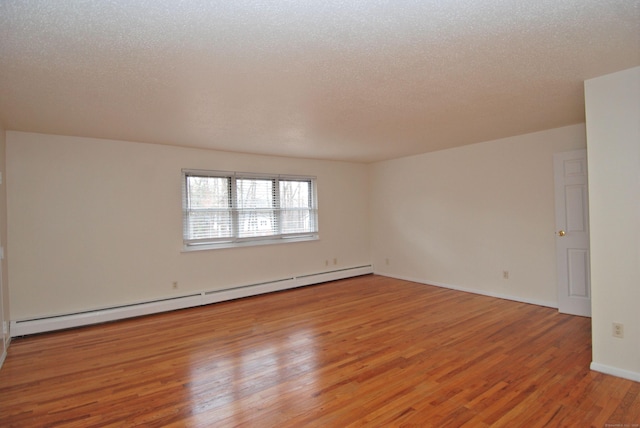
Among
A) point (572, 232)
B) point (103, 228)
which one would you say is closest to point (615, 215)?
point (572, 232)

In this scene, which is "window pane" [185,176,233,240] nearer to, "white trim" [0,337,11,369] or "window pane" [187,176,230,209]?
"window pane" [187,176,230,209]

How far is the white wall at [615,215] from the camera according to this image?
255 centimetres

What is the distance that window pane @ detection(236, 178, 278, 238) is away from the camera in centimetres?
546

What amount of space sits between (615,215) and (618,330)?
3.00 ft

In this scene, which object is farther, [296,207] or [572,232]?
[296,207]

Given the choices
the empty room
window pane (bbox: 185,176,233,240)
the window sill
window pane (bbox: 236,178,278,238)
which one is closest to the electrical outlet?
the empty room

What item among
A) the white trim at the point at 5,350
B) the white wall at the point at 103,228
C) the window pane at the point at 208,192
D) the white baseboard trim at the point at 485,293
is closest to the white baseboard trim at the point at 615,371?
the white baseboard trim at the point at 485,293

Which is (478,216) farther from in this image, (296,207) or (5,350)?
(5,350)

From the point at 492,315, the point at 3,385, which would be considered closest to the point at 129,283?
the point at 3,385

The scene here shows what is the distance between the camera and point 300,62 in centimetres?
224

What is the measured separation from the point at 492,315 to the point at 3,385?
4.95 meters

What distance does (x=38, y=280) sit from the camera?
3924 millimetres

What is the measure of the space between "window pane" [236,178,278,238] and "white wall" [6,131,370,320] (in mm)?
261

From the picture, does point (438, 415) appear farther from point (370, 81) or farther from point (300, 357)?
point (370, 81)
